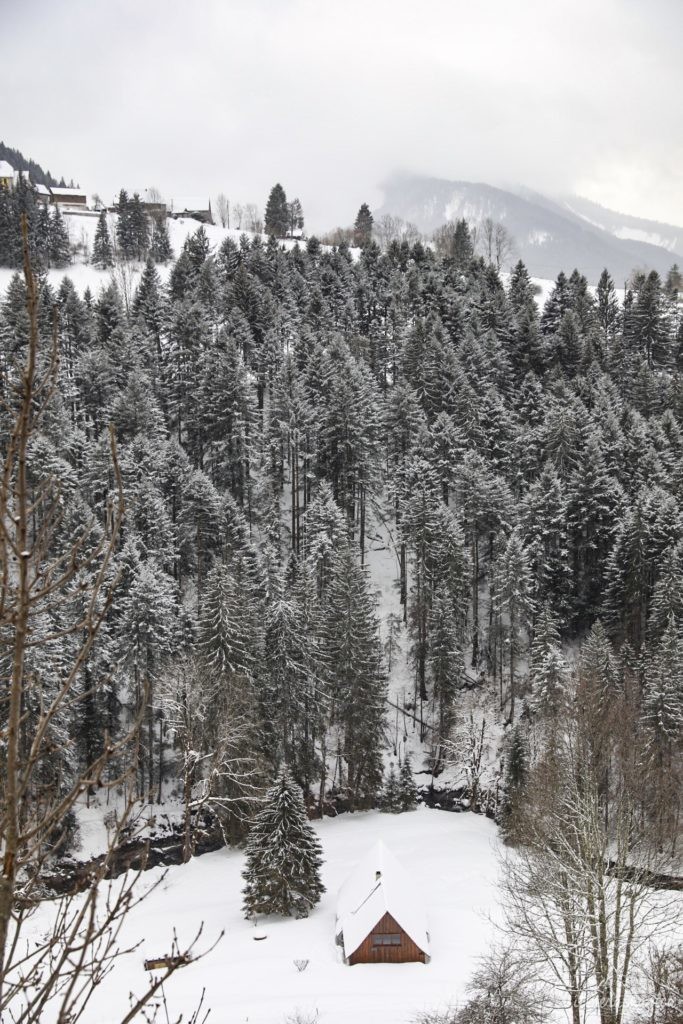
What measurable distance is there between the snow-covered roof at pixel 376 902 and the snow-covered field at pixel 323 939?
0.74 meters

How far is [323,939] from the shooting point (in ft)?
79.9

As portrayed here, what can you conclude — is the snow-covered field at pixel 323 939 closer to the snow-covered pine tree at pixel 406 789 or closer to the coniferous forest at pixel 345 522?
the snow-covered pine tree at pixel 406 789

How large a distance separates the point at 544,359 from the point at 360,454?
28.2m

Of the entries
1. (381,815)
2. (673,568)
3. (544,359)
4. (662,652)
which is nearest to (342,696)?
(381,815)

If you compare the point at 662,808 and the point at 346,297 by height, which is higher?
the point at 346,297

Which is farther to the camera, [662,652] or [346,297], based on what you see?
[346,297]

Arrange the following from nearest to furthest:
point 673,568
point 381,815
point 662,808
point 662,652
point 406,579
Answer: point 662,808, point 662,652, point 381,815, point 673,568, point 406,579

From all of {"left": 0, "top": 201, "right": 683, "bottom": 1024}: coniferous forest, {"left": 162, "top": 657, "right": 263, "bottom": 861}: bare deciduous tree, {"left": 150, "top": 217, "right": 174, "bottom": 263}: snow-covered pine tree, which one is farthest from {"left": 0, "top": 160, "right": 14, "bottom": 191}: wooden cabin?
{"left": 162, "top": 657, "right": 263, "bottom": 861}: bare deciduous tree

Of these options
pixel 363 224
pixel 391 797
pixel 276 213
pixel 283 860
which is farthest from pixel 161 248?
pixel 283 860

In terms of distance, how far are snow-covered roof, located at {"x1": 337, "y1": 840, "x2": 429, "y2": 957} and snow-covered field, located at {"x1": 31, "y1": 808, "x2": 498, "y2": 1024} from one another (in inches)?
29.1

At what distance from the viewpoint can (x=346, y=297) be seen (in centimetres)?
8256

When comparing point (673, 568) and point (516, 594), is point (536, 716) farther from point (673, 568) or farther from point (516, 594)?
point (673, 568)

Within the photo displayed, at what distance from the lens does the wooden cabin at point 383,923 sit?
22.8 m

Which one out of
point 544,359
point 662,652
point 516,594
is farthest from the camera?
point 544,359
